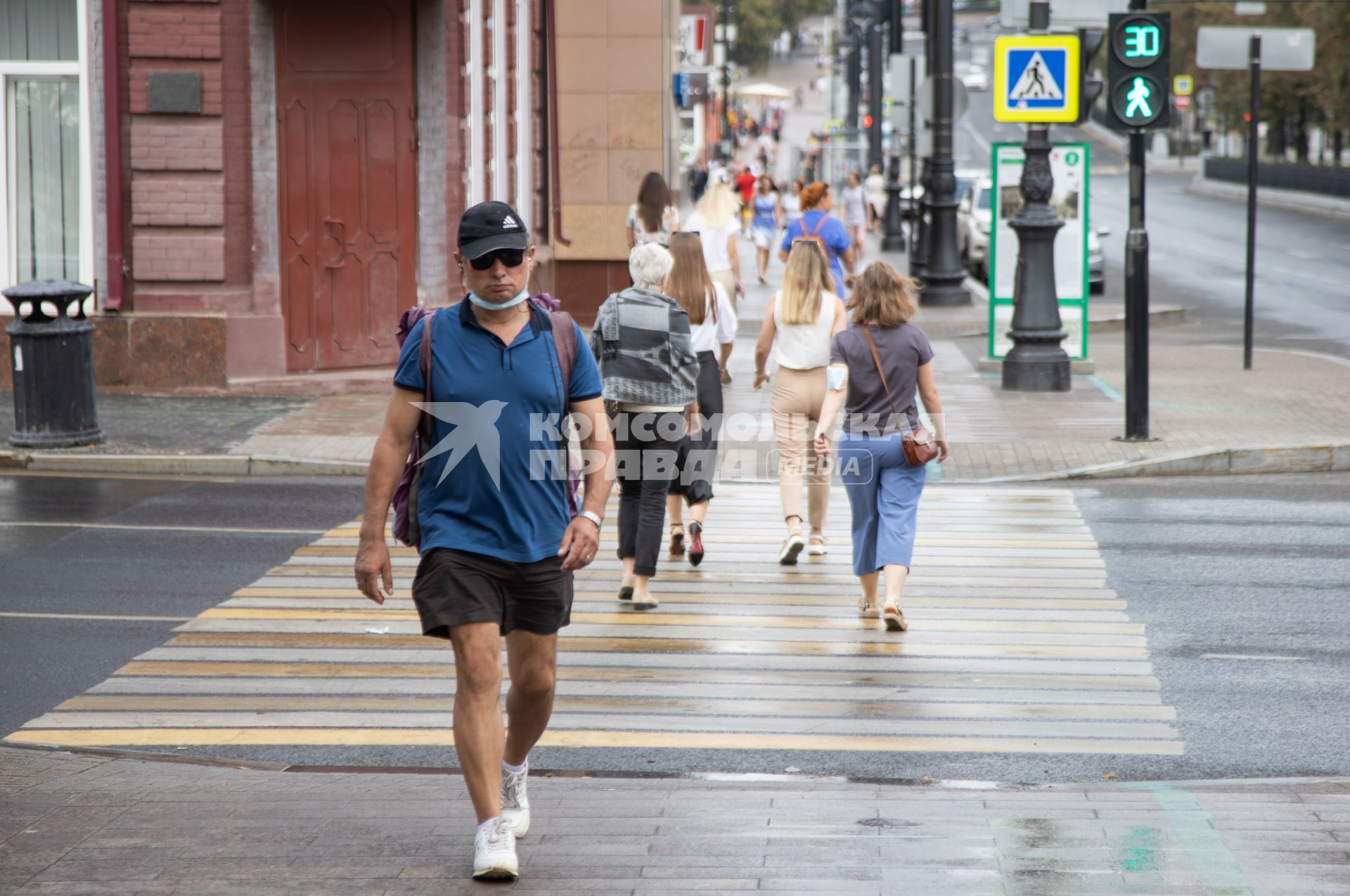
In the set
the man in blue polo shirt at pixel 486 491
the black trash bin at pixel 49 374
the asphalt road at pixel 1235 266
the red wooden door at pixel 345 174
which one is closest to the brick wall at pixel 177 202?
the red wooden door at pixel 345 174

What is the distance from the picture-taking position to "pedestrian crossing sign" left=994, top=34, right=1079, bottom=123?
1608 centimetres

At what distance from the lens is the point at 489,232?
5156 millimetres

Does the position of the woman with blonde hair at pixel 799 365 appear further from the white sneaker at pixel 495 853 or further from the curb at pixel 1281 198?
the curb at pixel 1281 198

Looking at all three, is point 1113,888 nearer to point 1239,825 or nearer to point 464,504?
point 1239,825

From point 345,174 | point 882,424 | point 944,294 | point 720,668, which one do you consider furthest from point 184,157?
point 944,294

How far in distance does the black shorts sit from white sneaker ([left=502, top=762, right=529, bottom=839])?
49 centimetres

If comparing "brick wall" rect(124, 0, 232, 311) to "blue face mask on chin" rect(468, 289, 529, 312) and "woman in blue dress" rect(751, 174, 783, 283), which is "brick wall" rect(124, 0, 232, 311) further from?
"woman in blue dress" rect(751, 174, 783, 283)

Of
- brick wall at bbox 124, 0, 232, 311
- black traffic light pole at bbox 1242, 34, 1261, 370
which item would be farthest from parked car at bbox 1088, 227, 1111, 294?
brick wall at bbox 124, 0, 232, 311

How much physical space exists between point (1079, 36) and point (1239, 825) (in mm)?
11843

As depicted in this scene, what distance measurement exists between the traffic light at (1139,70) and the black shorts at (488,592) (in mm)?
9263

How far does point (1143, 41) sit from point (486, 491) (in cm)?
983

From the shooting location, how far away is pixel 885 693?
7.33 m

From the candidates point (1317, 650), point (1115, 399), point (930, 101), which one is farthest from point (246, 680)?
point (930, 101)

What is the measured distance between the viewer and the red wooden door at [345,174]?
1695cm
